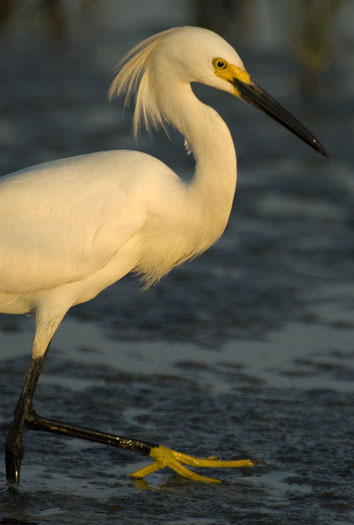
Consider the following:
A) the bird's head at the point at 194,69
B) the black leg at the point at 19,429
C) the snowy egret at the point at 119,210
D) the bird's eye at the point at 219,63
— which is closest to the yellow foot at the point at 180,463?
the snowy egret at the point at 119,210

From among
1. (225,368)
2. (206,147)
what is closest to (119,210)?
(206,147)

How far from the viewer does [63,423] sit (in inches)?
227

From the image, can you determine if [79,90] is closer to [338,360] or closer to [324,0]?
[324,0]

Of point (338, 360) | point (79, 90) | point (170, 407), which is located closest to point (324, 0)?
point (79, 90)

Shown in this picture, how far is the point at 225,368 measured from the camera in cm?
708

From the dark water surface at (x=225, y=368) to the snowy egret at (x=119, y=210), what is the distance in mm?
261

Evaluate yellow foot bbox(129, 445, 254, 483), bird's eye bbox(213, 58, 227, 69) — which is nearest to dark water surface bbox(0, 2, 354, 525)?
yellow foot bbox(129, 445, 254, 483)

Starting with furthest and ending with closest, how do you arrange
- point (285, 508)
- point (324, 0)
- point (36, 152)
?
point (324, 0) → point (36, 152) → point (285, 508)

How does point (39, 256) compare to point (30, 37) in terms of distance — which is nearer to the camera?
point (39, 256)

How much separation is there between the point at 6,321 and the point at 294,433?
266cm

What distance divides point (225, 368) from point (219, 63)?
2.39m

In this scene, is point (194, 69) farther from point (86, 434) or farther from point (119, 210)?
point (86, 434)

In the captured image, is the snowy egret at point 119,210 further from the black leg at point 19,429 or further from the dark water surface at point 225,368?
the dark water surface at point 225,368

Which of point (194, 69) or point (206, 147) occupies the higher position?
point (194, 69)
